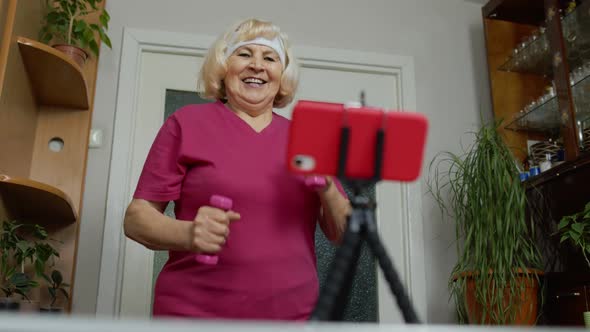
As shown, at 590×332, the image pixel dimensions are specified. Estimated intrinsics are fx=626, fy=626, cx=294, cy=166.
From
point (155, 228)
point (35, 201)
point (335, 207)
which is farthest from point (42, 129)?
point (335, 207)

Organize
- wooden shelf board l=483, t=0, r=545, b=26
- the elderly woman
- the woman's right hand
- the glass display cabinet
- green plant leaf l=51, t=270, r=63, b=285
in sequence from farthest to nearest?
wooden shelf board l=483, t=0, r=545, b=26 → the glass display cabinet → green plant leaf l=51, t=270, r=63, b=285 → the elderly woman → the woman's right hand

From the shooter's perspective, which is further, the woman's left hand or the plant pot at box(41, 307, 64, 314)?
the plant pot at box(41, 307, 64, 314)

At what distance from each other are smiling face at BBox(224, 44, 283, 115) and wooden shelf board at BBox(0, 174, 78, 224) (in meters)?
0.82

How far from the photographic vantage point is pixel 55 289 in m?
2.08

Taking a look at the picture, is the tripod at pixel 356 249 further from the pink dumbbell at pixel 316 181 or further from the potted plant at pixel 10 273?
the potted plant at pixel 10 273

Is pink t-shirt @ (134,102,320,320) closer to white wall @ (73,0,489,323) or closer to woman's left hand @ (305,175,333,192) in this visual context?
woman's left hand @ (305,175,333,192)

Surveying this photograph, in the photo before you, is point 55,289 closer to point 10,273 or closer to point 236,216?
point 10,273

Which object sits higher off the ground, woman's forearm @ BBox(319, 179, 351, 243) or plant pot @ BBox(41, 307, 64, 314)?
woman's forearm @ BBox(319, 179, 351, 243)

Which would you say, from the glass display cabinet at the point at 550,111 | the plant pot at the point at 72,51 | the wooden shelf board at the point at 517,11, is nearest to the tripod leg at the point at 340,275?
the glass display cabinet at the point at 550,111

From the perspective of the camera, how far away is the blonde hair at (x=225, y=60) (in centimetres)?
130

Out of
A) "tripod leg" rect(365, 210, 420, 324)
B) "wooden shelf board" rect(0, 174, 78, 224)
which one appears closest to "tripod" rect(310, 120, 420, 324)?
"tripod leg" rect(365, 210, 420, 324)

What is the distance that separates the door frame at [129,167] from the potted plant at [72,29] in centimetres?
18

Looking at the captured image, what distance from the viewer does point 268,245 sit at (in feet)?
3.50

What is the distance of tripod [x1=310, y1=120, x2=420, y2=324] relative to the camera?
0.70 meters
